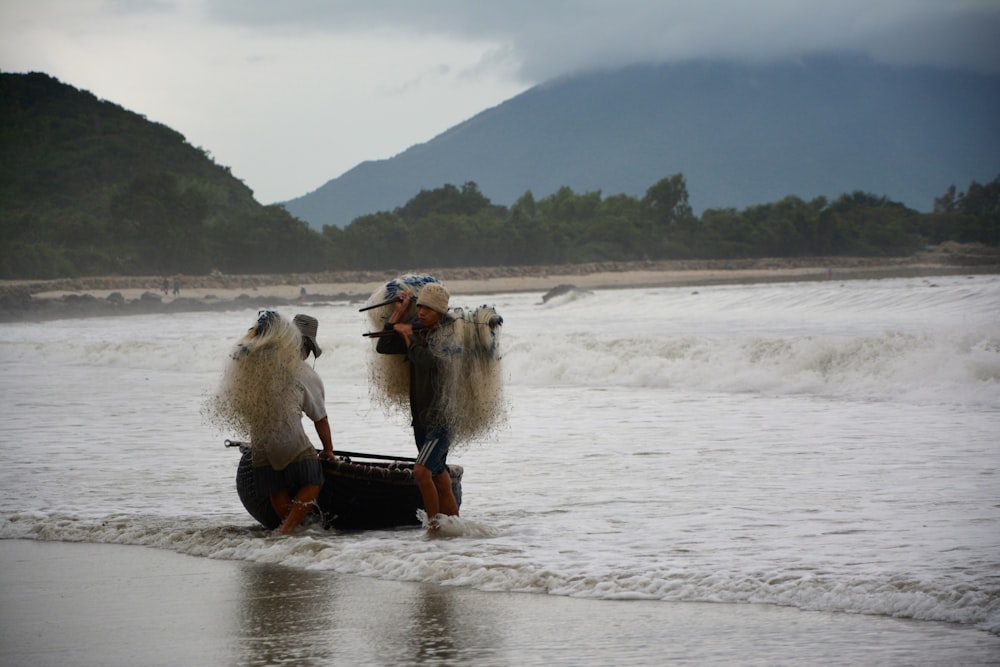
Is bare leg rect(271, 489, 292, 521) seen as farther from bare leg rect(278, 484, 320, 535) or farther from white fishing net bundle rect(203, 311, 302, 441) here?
white fishing net bundle rect(203, 311, 302, 441)

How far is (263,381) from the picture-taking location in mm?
7227

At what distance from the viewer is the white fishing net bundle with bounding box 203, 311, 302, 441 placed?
23.6 ft

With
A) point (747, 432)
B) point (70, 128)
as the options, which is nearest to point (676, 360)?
point (747, 432)

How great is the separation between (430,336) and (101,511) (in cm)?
300

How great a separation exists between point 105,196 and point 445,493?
96.0 meters

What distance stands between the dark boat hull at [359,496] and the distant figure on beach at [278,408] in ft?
0.52

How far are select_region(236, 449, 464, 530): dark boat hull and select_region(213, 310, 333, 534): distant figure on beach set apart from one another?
0.16 m

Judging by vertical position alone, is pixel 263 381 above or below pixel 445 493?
above

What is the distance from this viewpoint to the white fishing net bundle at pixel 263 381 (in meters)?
7.19

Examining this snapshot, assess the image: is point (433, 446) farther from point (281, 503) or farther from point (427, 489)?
point (281, 503)

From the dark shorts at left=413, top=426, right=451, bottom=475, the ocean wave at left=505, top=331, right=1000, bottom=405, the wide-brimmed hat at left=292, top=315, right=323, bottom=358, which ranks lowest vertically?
the ocean wave at left=505, top=331, right=1000, bottom=405

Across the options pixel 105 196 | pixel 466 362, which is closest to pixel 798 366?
pixel 466 362

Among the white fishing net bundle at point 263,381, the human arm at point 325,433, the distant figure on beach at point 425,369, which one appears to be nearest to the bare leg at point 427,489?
the distant figure on beach at point 425,369

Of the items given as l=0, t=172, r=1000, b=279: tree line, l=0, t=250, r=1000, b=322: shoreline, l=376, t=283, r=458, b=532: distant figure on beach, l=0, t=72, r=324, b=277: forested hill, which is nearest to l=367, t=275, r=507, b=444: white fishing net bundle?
l=376, t=283, r=458, b=532: distant figure on beach
